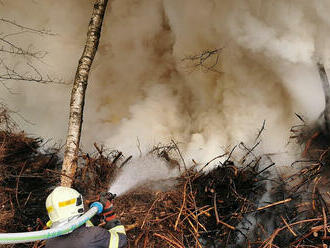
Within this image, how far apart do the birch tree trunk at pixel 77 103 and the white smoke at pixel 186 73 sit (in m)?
1.89

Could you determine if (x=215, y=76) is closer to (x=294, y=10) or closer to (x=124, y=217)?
(x=294, y=10)

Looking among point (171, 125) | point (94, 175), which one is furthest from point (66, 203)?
point (171, 125)

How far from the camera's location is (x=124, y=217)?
491 cm

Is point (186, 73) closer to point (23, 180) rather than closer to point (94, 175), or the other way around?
point (94, 175)

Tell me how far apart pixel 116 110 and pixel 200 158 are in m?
3.12

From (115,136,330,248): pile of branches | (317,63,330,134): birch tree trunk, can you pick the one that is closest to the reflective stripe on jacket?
(115,136,330,248): pile of branches

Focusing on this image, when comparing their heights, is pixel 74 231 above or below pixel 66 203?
below

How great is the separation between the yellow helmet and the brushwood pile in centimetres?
187

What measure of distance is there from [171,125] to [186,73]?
161 centimetres

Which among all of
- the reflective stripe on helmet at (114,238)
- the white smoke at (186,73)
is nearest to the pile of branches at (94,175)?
the white smoke at (186,73)

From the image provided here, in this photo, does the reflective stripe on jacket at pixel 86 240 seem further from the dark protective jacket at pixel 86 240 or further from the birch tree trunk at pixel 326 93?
the birch tree trunk at pixel 326 93

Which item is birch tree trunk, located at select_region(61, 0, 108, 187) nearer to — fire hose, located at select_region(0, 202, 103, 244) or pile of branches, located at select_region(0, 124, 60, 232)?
pile of branches, located at select_region(0, 124, 60, 232)

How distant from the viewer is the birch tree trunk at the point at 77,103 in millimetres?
4812

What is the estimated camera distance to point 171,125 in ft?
25.7
